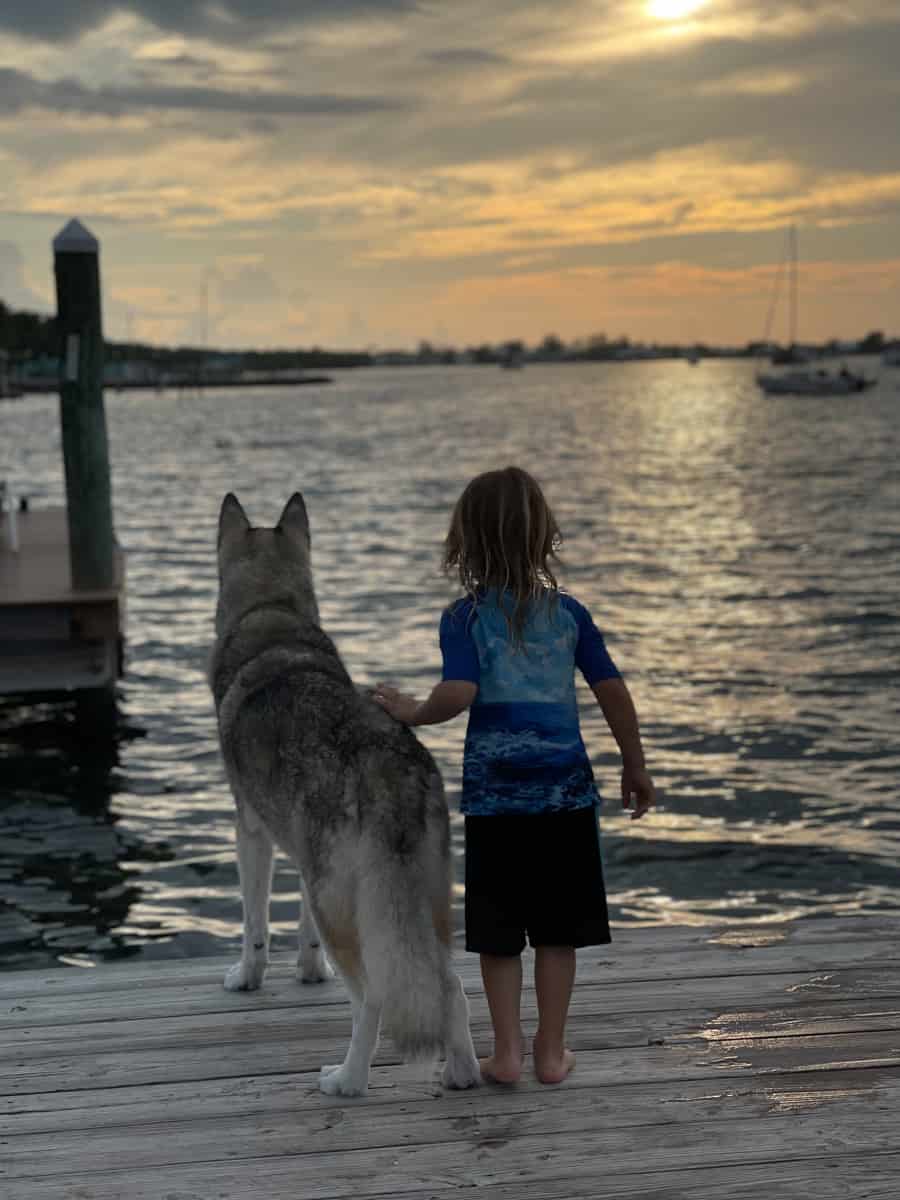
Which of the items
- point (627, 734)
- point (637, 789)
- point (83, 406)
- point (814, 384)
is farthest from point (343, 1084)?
point (814, 384)

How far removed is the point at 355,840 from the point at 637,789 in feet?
3.10

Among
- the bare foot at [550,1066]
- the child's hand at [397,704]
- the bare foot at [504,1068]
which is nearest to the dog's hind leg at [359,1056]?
the bare foot at [504,1068]

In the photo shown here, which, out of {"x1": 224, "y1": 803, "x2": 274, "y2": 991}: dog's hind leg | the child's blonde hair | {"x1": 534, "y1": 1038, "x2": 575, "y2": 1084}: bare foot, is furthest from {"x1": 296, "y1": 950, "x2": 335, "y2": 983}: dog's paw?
the child's blonde hair

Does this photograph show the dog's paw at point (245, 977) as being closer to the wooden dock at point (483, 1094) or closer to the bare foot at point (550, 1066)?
the wooden dock at point (483, 1094)

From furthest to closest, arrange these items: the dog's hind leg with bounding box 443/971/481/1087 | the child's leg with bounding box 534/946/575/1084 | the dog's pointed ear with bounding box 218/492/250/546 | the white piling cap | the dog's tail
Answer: the white piling cap
the dog's pointed ear with bounding box 218/492/250/546
the child's leg with bounding box 534/946/575/1084
the dog's hind leg with bounding box 443/971/481/1087
the dog's tail

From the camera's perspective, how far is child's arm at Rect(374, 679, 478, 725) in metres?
4.22

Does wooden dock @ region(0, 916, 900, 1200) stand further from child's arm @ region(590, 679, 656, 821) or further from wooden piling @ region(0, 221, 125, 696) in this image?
wooden piling @ region(0, 221, 125, 696)

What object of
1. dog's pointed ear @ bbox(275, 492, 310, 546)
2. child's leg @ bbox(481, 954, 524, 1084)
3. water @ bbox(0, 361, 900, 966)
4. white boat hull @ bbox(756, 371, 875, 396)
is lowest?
water @ bbox(0, 361, 900, 966)

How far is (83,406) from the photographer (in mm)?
13289

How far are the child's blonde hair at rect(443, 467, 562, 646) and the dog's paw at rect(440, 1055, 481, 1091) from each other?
1.35 metres

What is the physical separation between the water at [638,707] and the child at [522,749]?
426 cm

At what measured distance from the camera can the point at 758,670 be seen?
18469mm

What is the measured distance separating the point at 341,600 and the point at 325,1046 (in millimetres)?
20034

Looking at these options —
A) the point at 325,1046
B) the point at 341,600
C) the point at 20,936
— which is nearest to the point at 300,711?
the point at 325,1046
